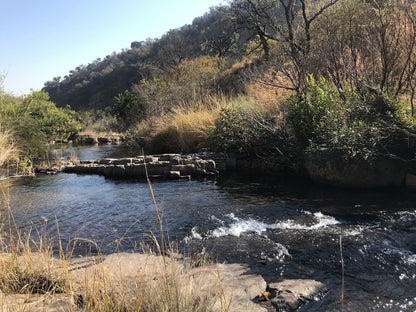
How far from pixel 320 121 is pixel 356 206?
2102mm

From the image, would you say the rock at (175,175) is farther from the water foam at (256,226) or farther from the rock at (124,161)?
the water foam at (256,226)

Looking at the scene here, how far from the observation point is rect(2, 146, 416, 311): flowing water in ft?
9.91

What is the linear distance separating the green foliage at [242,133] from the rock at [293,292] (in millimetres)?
5398

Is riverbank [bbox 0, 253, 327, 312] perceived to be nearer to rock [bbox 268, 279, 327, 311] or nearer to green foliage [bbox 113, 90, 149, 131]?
rock [bbox 268, 279, 327, 311]

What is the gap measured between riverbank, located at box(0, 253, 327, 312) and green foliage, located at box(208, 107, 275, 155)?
5394 mm

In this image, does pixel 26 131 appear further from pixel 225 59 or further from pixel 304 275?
pixel 225 59

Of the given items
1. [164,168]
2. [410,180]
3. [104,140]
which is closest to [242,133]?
[164,168]

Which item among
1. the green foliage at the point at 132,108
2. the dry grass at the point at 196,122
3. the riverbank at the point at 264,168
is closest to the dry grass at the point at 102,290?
the riverbank at the point at 264,168

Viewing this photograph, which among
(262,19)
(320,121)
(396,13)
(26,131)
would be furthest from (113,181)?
(262,19)

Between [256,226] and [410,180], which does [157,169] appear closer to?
[256,226]

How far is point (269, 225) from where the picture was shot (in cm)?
452

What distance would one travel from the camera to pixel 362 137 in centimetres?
605

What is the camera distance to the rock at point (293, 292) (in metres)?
2.49


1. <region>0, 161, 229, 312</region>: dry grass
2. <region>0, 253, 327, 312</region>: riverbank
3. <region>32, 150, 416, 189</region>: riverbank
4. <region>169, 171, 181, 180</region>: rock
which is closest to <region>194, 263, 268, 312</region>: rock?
<region>0, 253, 327, 312</region>: riverbank
